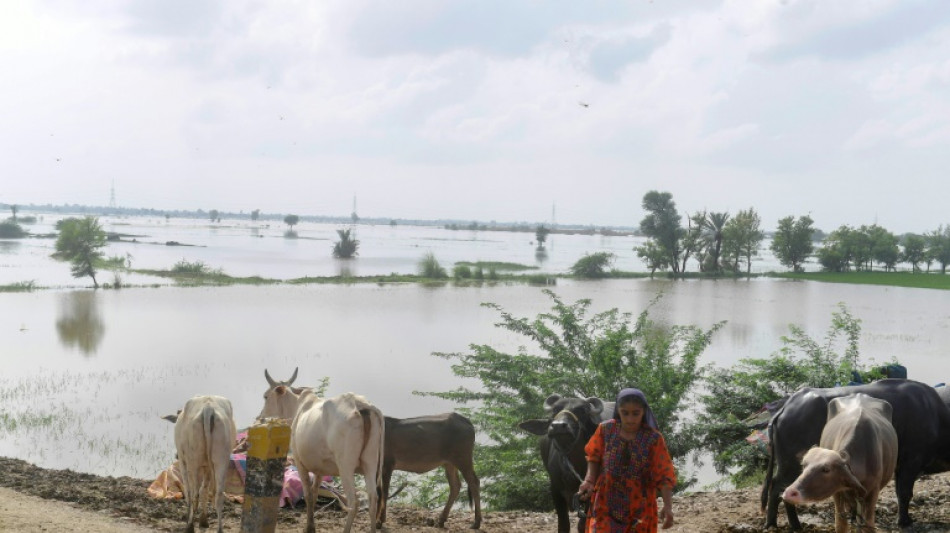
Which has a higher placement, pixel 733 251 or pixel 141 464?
pixel 733 251

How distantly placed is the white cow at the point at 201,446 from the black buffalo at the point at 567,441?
238cm

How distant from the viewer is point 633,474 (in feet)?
15.7

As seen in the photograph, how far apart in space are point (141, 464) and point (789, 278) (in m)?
56.7

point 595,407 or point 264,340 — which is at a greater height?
point 595,407

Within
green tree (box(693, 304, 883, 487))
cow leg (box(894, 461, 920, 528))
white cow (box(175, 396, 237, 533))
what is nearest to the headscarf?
cow leg (box(894, 461, 920, 528))

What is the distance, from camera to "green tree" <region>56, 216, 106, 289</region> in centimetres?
4216

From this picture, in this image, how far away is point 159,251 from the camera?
73.8 meters

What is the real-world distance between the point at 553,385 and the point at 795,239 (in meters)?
65.1

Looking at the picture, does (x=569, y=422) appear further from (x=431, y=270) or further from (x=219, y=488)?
(x=431, y=270)

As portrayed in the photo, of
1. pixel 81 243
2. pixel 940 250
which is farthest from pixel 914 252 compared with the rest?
pixel 81 243

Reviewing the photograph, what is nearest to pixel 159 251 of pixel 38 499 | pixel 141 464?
pixel 141 464

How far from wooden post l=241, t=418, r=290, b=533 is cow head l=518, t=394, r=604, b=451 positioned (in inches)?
73.2

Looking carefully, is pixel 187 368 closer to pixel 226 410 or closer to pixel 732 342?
pixel 226 410

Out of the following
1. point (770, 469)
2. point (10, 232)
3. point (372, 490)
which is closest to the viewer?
point (372, 490)
